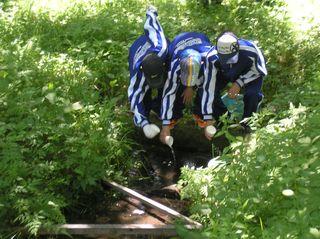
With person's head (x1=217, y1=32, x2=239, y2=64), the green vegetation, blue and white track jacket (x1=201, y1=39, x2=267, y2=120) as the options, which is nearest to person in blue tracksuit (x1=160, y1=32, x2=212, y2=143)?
blue and white track jacket (x1=201, y1=39, x2=267, y2=120)

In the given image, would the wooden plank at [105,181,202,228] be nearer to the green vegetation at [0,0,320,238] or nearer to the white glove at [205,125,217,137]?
the green vegetation at [0,0,320,238]

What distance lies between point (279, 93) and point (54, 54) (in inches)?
125

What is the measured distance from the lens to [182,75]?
4738 mm

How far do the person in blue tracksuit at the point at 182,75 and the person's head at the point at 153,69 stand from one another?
0.56ft

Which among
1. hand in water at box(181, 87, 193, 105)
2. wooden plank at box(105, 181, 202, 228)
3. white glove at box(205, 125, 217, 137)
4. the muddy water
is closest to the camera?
wooden plank at box(105, 181, 202, 228)

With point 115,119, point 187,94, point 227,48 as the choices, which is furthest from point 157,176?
point 227,48

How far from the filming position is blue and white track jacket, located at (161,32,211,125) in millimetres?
4930

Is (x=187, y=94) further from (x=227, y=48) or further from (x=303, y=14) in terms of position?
(x=303, y=14)

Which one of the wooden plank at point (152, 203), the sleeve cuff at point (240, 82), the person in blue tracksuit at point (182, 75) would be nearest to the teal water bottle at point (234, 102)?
the sleeve cuff at point (240, 82)

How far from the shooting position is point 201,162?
5.58m

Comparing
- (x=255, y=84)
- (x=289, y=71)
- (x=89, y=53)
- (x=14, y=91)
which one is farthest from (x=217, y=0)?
(x=14, y=91)

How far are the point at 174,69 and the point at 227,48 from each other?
2.07 feet

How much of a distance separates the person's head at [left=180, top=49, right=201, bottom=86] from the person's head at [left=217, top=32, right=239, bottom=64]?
26cm

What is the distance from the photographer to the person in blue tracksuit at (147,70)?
474cm
